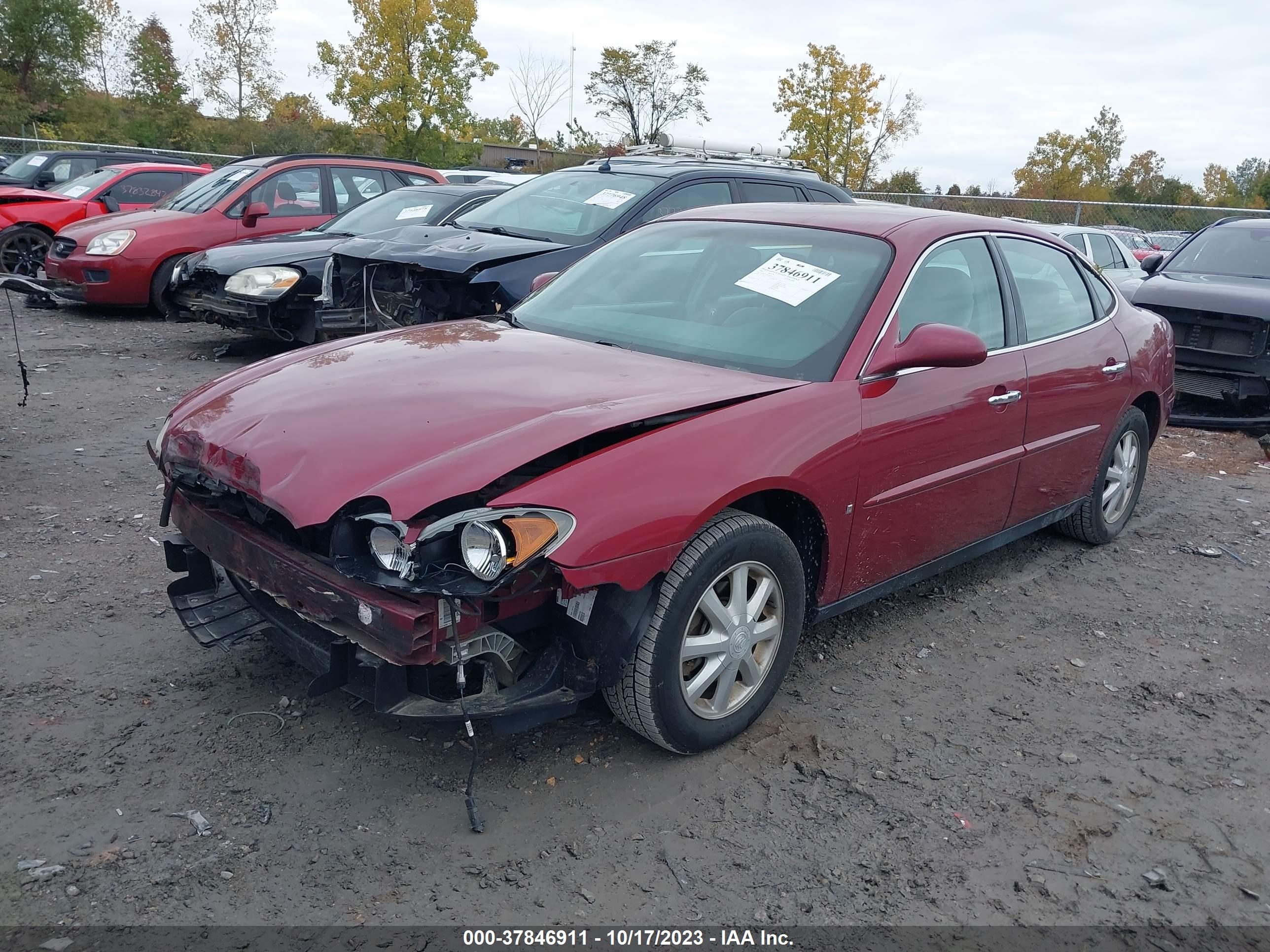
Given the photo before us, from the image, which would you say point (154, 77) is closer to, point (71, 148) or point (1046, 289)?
point (71, 148)

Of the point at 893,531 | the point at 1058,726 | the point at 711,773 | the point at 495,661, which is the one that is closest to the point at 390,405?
the point at 495,661

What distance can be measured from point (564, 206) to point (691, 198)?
912mm

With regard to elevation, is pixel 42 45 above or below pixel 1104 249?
above

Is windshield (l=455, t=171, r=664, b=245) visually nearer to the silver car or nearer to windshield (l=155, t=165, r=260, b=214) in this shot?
windshield (l=155, t=165, r=260, b=214)

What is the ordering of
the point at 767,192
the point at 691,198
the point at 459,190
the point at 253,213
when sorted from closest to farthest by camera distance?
the point at 691,198 → the point at 767,192 → the point at 459,190 → the point at 253,213

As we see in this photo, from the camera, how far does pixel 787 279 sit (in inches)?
151

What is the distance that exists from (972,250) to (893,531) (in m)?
1.34

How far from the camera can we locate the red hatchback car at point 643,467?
270 centimetres

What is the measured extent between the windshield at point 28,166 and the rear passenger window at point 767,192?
12.8 m

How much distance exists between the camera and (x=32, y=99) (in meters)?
38.2

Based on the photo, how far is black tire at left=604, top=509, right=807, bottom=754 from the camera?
2902mm

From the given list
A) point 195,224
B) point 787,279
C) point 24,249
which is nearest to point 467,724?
point 787,279

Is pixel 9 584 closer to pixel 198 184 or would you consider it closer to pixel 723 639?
pixel 723 639

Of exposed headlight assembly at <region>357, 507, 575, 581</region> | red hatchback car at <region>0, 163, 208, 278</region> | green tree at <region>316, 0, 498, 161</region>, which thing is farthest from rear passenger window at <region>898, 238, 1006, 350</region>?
green tree at <region>316, 0, 498, 161</region>
